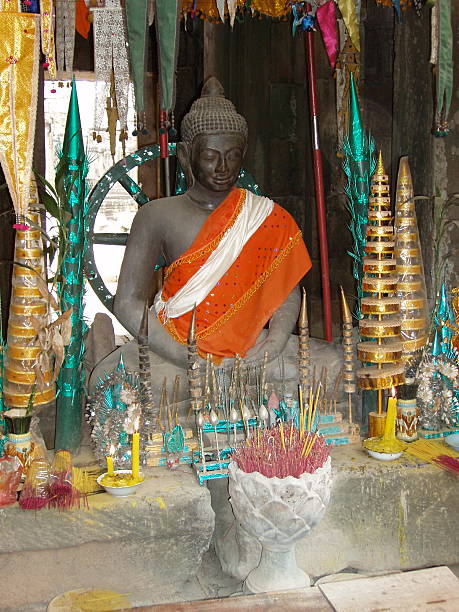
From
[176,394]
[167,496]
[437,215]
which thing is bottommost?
[167,496]

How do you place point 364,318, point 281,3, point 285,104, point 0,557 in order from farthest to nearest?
point 285,104
point 281,3
point 364,318
point 0,557

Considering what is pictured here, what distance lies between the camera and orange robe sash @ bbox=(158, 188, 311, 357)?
3566 mm

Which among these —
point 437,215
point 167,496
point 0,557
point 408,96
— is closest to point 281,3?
point 408,96

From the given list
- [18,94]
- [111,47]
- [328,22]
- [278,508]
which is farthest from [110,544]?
[328,22]

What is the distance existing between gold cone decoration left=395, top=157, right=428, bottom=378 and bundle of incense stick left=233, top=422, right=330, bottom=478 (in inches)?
36.7

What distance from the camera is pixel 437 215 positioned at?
12.7 feet

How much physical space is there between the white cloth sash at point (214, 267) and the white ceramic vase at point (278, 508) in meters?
1.16

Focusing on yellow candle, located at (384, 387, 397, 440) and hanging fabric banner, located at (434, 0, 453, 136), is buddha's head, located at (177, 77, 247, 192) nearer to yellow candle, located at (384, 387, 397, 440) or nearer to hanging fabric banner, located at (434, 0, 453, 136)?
hanging fabric banner, located at (434, 0, 453, 136)

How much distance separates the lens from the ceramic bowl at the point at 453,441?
10.3ft

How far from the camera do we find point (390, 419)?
3.04 metres

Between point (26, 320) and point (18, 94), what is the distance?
81 centimetres

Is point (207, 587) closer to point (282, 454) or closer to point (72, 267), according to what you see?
point (282, 454)

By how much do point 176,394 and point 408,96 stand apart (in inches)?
85.2

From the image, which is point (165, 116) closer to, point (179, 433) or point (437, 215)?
point (437, 215)
